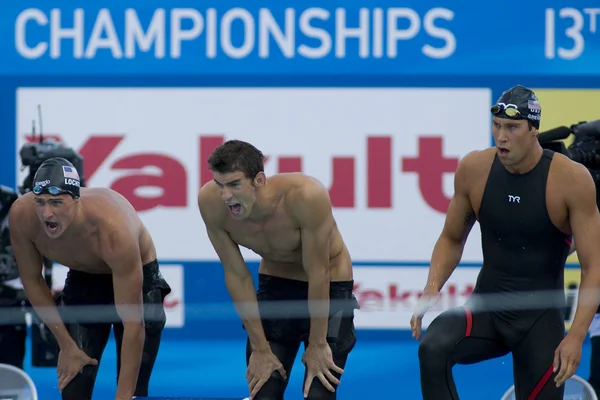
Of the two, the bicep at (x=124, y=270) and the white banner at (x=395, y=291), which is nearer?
the bicep at (x=124, y=270)

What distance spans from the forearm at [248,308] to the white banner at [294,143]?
2.40 meters

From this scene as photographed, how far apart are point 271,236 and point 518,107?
120 cm

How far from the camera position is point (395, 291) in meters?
7.26

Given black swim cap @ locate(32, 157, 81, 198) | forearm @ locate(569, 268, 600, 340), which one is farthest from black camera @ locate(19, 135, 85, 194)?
forearm @ locate(569, 268, 600, 340)

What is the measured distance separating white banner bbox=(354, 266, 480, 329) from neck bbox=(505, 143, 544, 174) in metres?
2.55

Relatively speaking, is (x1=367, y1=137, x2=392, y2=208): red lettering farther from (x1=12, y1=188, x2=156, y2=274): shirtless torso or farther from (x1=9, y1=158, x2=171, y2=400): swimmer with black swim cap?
(x1=12, y1=188, x2=156, y2=274): shirtless torso

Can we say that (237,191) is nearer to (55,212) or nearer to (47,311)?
(55,212)

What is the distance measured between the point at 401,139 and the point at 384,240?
66 centimetres

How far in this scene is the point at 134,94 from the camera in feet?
24.2

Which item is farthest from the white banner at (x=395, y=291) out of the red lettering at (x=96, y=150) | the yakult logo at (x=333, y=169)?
the red lettering at (x=96, y=150)

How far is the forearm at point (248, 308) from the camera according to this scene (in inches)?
193

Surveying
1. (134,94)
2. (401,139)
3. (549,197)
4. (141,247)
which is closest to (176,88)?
(134,94)

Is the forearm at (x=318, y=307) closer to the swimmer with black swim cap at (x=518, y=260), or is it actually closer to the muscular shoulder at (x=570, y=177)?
the swimmer with black swim cap at (x=518, y=260)

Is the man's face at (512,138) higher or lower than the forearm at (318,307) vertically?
higher
